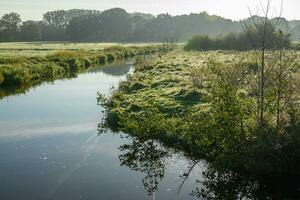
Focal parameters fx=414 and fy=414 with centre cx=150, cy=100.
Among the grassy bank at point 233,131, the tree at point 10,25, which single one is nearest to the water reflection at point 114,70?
the grassy bank at point 233,131

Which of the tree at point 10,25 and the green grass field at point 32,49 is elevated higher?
the tree at point 10,25

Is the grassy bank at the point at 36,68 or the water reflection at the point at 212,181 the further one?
the grassy bank at the point at 36,68

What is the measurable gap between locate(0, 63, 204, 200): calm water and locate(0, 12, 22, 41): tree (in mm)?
144535

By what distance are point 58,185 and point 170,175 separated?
203 inches

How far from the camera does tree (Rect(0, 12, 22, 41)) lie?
16725 centimetres

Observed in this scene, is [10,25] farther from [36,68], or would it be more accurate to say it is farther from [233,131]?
[233,131]

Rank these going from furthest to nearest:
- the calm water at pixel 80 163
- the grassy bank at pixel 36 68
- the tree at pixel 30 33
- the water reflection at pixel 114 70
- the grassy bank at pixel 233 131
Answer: the tree at pixel 30 33, the water reflection at pixel 114 70, the grassy bank at pixel 36 68, the grassy bank at pixel 233 131, the calm water at pixel 80 163

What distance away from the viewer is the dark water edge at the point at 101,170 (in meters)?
17.6

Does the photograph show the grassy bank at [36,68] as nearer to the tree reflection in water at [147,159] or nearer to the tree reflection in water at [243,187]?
the tree reflection in water at [147,159]

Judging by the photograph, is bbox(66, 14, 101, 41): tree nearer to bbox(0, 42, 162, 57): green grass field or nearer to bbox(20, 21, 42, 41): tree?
bbox(20, 21, 42, 41): tree

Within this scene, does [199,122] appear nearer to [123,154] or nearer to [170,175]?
[170,175]

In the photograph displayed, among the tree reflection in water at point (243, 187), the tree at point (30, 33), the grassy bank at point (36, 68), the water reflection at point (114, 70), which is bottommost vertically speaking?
the tree reflection in water at point (243, 187)

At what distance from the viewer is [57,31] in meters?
186

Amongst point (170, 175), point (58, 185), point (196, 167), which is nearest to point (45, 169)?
point (58, 185)
